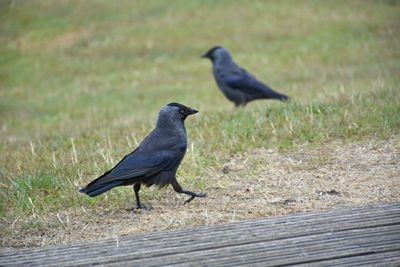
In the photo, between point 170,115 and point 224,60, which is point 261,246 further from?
point 224,60

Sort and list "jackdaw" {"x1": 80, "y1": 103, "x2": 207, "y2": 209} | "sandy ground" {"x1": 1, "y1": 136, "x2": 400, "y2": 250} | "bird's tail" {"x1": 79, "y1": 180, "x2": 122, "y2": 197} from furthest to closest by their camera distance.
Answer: "jackdaw" {"x1": 80, "y1": 103, "x2": 207, "y2": 209}
"bird's tail" {"x1": 79, "y1": 180, "x2": 122, "y2": 197}
"sandy ground" {"x1": 1, "y1": 136, "x2": 400, "y2": 250}

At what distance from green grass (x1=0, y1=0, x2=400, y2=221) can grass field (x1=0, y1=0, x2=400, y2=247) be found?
0.04m

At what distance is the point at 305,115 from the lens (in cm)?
807

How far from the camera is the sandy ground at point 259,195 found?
16.5ft

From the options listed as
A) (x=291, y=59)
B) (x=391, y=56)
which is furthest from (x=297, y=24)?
(x=391, y=56)

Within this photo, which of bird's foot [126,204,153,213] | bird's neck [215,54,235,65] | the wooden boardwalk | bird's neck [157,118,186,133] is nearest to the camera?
the wooden boardwalk

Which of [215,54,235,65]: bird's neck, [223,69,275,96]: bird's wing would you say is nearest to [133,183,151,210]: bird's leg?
[223,69,275,96]: bird's wing

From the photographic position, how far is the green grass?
7117 mm

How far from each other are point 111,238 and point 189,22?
795 inches

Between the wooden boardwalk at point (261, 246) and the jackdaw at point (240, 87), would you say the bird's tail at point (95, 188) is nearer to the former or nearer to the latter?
the wooden boardwalk at point (261, 246)

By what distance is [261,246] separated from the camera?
4215 mm

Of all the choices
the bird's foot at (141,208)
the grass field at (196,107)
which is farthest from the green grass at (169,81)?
the bird's foot at (141,208)

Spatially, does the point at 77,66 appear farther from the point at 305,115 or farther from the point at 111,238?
the point at 111,238

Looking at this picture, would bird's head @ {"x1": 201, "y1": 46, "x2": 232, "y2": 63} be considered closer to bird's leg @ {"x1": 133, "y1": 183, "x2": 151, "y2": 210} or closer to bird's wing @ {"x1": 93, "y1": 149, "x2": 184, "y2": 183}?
bird's wing @ {"x1": 93, "y1": 149, "x2": 184, "y2": 183}
